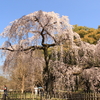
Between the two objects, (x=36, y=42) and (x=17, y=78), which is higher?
(x=36, y=42)

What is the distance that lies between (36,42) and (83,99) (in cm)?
384

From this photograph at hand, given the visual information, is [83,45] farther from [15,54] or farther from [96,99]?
[15,54]

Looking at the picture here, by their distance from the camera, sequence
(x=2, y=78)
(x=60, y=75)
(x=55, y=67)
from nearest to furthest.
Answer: (x=60, y=75), (x=55, y=67), (x=2, y=78)

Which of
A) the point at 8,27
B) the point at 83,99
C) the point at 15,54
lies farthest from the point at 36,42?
the point at 83,99

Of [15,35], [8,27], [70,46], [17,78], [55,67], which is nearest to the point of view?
[15,35]

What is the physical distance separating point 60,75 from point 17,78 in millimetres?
7469

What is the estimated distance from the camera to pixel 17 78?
14.7m

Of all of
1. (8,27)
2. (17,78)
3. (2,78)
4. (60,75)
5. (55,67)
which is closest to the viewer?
(8,27)

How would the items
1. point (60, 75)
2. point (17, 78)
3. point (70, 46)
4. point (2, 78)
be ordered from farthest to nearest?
1. point (2, 78)
2. point (17, 78)
3. point (60, 75)
4. point (70, 46)

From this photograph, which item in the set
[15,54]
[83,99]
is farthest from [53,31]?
[83,99]

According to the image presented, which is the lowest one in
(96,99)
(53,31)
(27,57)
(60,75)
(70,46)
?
(96,99)

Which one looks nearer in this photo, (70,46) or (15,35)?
(15,35)

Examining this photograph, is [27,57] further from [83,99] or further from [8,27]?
[83,99]

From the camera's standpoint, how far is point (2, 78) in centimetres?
1898
